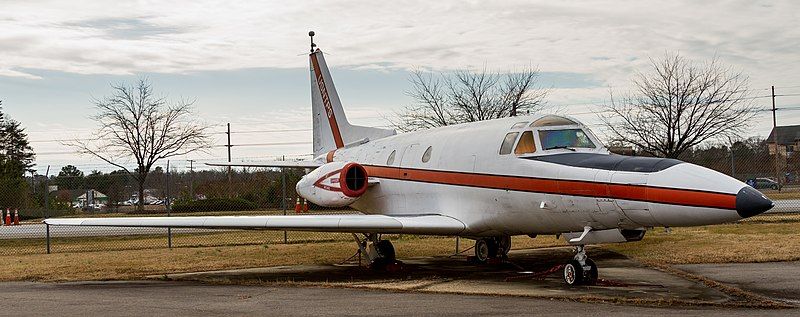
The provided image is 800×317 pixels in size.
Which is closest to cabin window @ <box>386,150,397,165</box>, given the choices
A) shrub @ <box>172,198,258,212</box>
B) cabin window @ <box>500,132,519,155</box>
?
cabin window @ <box>500,132,519,155</box>

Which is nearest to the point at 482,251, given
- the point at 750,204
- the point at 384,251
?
the point at 384,251

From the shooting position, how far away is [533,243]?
2158 centimetres

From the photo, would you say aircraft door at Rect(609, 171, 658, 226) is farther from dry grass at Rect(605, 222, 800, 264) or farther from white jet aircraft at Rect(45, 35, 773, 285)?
dry grass at Rect(605, 222, 800, 264)

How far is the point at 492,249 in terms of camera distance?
55.3 ft

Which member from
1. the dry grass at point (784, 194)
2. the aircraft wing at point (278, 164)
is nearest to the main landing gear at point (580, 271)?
the aircraft wing at point (278, 164)

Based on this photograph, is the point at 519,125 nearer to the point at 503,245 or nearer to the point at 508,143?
the point at 508,143

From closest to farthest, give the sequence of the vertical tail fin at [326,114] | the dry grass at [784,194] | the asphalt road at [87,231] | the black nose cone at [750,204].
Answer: the black nose cone at [750,204] → the vertical tail fin at [326,114] → the asphalt road at [87,231] → the dry grass at [784,194]

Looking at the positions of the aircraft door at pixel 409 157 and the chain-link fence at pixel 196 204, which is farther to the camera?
the chain-link fence at pixel 196 204

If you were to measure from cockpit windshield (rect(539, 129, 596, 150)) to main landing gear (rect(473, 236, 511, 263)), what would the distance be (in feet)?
11.7

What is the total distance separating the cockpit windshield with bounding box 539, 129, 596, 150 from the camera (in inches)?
522

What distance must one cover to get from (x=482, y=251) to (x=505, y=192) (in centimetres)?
353

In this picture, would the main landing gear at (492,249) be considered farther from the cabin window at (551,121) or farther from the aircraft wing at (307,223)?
the cabin window at (551,121)

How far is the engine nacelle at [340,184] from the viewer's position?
17.6 metres

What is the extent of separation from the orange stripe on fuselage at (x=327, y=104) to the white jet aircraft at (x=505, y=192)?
1.17 meters
